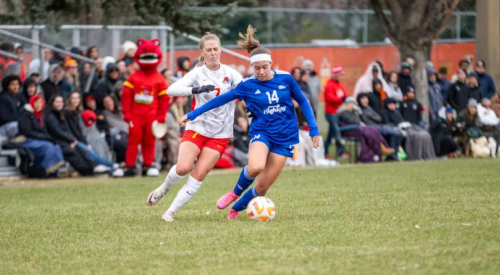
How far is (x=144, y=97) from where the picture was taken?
15023 millimetres

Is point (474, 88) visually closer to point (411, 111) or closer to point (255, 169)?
point (411, 111)

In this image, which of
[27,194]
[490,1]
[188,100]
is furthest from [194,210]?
[490,1]

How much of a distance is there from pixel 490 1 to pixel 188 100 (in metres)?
9.61

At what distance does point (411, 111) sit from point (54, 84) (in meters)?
8.28

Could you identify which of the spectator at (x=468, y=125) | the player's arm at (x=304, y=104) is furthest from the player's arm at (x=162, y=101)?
the spectator at (x=468, y=125)

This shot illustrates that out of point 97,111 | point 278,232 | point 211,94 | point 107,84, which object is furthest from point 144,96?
point 278,232

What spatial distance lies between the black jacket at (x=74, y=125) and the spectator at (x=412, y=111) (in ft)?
25.3

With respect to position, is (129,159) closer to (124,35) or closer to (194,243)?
(124,35)

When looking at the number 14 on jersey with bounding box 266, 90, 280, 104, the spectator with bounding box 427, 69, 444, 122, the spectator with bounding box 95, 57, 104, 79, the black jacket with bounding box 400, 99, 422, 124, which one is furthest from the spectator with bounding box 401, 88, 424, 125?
the number 14 on jersey with bounding box 266, 90, 280, 104

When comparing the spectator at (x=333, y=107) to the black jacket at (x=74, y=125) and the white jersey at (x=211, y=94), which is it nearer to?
the black jacket at (x=74, y=125)

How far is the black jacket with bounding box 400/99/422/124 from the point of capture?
63.7 ft

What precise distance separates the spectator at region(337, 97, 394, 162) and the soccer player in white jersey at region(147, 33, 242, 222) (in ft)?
31.0

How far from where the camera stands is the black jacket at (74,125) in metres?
15.6

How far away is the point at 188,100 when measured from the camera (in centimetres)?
1753
